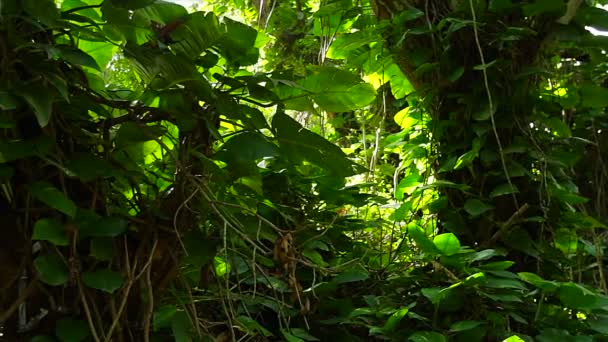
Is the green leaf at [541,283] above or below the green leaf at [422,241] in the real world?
below

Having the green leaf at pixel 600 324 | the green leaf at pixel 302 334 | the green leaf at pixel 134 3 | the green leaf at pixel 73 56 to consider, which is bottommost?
the green leaf at pixel 302 334

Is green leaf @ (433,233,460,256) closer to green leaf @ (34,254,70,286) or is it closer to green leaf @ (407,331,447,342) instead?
green leaf @ (407,331,447,342)

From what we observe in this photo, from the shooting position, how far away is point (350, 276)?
1.22 m

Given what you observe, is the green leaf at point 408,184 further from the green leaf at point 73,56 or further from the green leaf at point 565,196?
the green leaf at point 73,56

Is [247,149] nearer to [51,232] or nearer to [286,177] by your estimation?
[51,232]

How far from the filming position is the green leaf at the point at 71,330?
0.80 m

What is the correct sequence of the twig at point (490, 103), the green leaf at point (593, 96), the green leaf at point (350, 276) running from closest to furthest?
the green leaf at point (350, 276), the twig at point (490, 103), the green leaf at point (593, 96)

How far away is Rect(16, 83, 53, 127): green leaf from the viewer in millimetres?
717

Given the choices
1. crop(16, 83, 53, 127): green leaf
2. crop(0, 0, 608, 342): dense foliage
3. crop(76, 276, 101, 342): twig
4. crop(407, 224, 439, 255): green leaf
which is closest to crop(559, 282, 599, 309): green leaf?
crop(0, 0, 608, 342): dense foliage

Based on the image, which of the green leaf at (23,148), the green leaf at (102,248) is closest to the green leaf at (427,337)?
the green leaf at (102,248)

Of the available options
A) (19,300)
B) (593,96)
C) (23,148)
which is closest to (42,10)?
(23,148)

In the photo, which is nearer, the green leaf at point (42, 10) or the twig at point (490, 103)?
the green leaf at point (42, 10)

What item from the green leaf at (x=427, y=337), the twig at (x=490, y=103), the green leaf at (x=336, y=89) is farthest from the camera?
the twig at (x=490, y=103)

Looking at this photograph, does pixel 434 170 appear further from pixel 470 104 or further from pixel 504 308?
pixel 504 308
